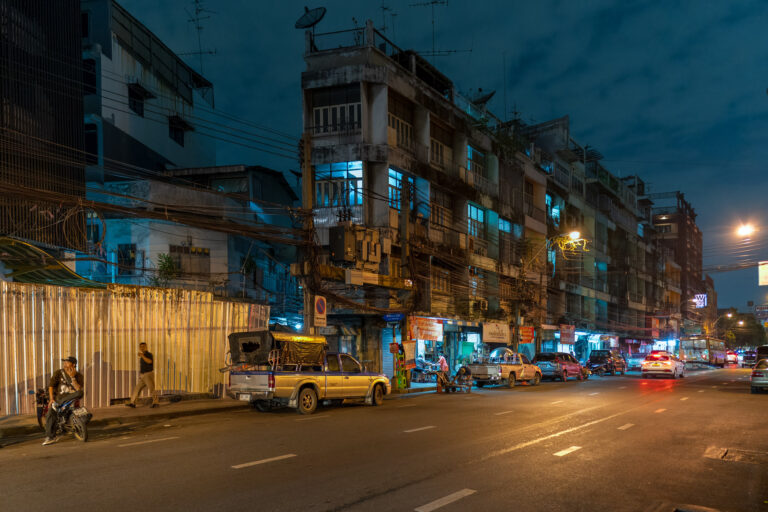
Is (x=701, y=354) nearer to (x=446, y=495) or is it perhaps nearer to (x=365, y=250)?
(x=365, y=250)

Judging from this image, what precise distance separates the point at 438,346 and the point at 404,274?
9.17 m

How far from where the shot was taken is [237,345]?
55.5 feet

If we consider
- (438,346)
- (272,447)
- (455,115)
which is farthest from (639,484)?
(455,115)

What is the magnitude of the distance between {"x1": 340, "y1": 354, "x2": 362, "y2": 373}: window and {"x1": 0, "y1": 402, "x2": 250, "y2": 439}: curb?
328 cm

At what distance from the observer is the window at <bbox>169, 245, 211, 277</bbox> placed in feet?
104

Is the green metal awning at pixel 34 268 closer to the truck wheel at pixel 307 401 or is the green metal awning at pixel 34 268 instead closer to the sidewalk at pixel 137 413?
the sidewalk at pixel 137 413

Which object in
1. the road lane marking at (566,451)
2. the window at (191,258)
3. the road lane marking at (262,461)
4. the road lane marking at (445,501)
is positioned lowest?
the road lane marking at (566,451)

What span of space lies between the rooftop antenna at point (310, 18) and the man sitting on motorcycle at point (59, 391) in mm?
23970

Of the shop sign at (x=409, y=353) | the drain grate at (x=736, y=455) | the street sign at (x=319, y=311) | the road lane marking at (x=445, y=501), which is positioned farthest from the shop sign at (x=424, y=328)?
the road lane marking at (x=445, y=501)

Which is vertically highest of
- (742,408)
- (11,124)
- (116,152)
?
(116,152)

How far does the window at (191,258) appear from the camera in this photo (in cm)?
3156

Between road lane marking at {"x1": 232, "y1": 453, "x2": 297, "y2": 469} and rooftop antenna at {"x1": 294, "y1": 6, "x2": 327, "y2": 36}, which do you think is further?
rooftop antenna at {"x1": 294, "y1": 6, "x2": 327, "y2": 36}

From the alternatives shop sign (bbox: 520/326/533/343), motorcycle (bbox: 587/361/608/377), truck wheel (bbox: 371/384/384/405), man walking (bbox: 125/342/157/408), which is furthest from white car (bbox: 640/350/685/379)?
man walking (bbox: 125/342/157/408)

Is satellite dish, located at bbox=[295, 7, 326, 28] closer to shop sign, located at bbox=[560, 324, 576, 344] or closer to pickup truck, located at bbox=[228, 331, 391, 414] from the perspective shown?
pickup truck, located at bbox=[228, 331, 391, 414]
